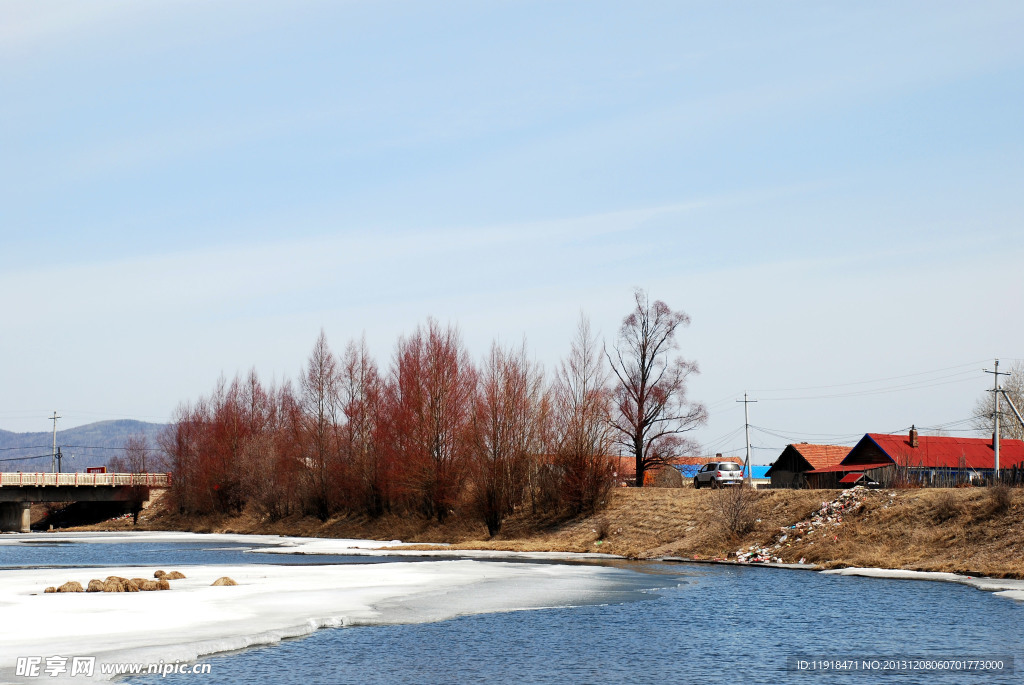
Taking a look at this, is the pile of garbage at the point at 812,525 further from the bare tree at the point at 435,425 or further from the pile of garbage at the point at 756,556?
the bare tree at the point at 435,425

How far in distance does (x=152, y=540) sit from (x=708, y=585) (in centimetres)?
5460

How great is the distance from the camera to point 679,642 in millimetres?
22203

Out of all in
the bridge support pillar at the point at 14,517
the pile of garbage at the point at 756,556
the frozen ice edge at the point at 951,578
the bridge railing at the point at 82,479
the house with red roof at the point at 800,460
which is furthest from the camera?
the bridge support pillar at the point at 14,517

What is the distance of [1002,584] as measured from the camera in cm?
3341

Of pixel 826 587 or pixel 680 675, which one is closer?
pixel 680 675

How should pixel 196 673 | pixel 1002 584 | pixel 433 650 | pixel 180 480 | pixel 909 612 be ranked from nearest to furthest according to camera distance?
pixel 196 673
pixel 433 650
pixel 909 612
pixel 1002 584
pixel 180 480

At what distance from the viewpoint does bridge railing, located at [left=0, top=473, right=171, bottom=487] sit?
99.2 meters

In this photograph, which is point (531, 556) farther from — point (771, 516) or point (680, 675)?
point (680, 675)

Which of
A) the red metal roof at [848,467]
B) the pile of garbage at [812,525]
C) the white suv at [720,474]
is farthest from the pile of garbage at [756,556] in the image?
the red metal roof at [848,467]

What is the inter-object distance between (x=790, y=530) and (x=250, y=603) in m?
29.1

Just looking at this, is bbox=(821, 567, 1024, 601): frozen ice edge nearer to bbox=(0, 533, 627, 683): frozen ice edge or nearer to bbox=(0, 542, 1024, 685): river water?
bbox=(0, 542, 1024, 685): river water

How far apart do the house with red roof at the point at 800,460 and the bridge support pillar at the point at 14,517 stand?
77.0 m

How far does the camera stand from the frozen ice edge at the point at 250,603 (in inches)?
799

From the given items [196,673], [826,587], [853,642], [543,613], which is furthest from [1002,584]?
[196,673]
